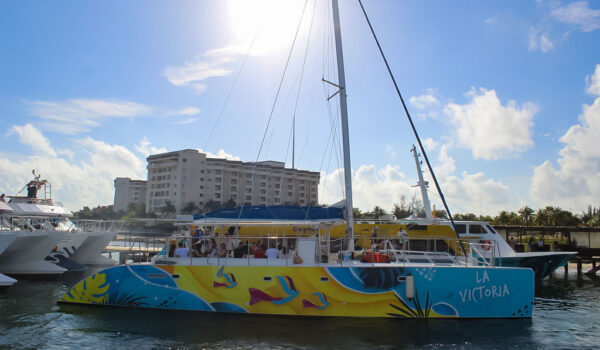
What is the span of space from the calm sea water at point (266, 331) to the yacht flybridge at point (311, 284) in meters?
0.30

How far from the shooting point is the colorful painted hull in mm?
10930

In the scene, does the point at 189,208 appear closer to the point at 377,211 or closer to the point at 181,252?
the point at 377,211

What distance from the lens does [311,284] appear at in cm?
1126

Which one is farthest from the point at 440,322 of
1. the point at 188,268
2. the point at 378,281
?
the point at 188,268

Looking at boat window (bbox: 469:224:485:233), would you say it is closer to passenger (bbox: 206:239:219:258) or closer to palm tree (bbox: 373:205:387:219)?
passenger (bbox: 206:239:219:258)

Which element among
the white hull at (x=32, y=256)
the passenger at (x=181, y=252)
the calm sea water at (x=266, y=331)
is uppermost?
the passenger at (x=181, y=252)

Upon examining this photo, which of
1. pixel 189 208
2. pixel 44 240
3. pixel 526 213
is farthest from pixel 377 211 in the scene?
pixel 44 240

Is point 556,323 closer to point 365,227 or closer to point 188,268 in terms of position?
point 365,227

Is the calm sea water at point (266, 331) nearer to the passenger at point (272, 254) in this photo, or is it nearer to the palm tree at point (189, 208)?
the passenger at point (272, 254)

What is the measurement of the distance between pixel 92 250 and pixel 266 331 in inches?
768

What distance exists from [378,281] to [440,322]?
197 centimetres

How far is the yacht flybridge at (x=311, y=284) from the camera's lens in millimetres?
10945

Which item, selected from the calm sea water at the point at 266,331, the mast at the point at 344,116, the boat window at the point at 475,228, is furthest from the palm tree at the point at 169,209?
the mast at the point at 344,116

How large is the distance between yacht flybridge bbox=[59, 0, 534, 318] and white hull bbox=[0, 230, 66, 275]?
10106 mm
